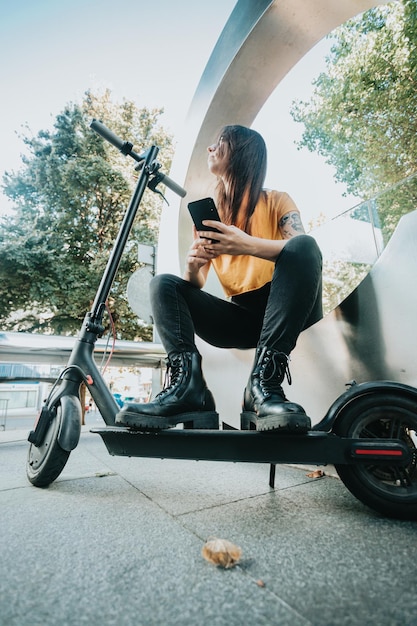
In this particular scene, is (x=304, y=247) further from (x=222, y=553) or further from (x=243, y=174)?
(x=222, y=553)

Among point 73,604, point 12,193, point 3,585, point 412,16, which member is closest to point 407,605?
point 73,604

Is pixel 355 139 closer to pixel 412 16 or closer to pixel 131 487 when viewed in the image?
pixel 412 16

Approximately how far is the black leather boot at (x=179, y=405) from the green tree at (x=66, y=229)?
9138 millimetres

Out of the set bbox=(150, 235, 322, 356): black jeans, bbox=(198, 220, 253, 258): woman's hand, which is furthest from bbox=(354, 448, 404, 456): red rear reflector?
bbox=(198, 220, 253, 258): woman's hand

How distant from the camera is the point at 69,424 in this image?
1.09 meters

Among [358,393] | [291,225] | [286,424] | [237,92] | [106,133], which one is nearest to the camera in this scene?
[286,424]

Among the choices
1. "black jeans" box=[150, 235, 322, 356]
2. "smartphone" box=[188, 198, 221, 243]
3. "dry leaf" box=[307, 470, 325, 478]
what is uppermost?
"smartphone" box=[188, 198, 221, 243]

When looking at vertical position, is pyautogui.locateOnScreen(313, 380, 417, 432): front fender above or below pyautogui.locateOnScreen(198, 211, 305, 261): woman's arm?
below

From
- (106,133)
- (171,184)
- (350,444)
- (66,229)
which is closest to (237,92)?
(171,184)

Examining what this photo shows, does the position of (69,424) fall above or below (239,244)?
below

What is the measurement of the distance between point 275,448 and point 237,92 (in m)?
2.60

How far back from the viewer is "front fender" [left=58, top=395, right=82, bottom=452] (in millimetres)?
1065

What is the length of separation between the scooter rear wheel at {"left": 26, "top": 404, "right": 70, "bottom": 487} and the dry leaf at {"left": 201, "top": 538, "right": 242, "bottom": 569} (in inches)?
27.3

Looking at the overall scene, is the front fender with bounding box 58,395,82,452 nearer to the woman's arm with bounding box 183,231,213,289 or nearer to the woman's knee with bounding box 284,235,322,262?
the woman's arm with bounding box 183,231,213,289
